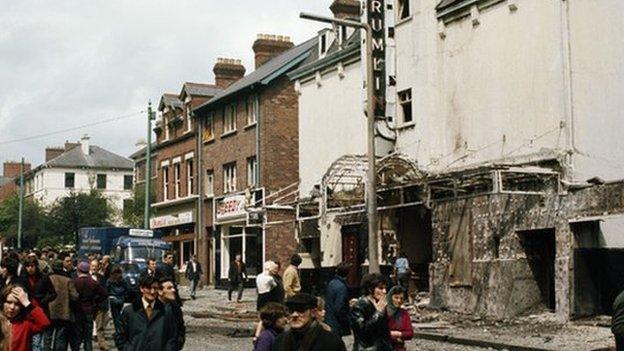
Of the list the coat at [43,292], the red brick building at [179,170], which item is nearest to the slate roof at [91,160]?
the red brick building at [179,170]

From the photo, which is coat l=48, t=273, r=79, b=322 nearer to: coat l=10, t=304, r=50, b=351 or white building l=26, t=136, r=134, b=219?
coat l=10, t=304, r=50, b=351

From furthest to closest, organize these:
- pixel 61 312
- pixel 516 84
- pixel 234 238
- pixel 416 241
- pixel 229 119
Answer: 1. pixel 229 119
2. pixel 234 238
3. pixel 416 241
4. pixel 516 84
5. pixel 61 312

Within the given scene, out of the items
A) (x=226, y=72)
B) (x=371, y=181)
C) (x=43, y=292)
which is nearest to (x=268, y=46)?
(x=226, y=72)

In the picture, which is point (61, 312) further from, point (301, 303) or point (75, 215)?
point (75, 215)

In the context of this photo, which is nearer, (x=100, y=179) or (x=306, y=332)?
(x=306, y=332)

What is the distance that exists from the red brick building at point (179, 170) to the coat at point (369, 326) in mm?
35903

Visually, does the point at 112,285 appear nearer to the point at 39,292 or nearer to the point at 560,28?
the point at 39,292

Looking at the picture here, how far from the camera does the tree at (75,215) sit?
70.4 metres

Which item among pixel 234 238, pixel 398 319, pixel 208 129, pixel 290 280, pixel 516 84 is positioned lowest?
pixel 398 319

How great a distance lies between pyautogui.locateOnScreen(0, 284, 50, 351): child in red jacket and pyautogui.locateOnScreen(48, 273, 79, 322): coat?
4439 millimetres

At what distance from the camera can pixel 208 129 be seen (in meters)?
44.2

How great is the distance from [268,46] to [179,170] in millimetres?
8104

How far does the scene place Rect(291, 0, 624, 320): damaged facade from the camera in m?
21.2

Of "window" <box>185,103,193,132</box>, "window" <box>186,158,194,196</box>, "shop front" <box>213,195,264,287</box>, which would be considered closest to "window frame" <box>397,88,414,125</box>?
"shop front" <box>213,195,264,287</box>
